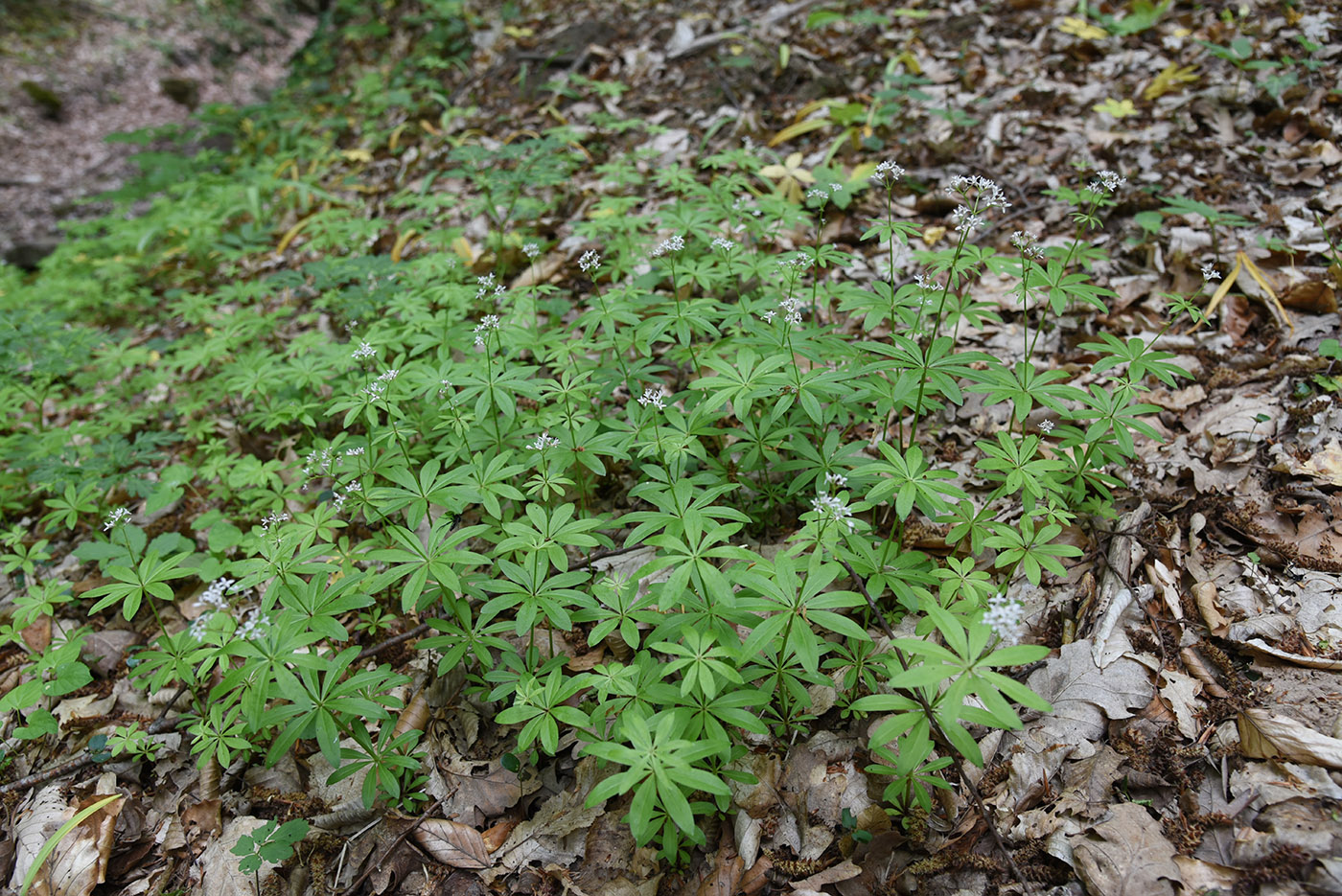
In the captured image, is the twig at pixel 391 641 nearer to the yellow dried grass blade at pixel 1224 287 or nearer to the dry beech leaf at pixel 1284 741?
the dry beech leaf at pixel 1284 741

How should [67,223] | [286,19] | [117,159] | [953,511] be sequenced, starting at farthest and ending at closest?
[286,19] < [117,159] < [67,223] < [953,511]

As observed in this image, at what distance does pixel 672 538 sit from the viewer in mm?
2289

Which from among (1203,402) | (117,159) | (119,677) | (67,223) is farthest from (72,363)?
(117,159)

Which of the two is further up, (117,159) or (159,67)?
(159,67)

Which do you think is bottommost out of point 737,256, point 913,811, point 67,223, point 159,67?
point 913,811

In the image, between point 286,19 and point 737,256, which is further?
point 286,19

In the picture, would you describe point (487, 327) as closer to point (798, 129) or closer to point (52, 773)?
point (52, 773)

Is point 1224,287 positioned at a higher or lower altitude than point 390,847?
higher

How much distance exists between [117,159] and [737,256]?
45.4 ft

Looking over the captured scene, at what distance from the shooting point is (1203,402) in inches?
129

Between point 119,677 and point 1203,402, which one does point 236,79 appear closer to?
point 119,677

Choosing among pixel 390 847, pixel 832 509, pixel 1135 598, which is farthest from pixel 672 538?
pixel 1135 598

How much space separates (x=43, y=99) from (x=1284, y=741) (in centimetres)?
1931

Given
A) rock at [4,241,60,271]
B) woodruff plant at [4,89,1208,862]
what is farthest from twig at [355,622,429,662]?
rock at [4,241,60,271]
